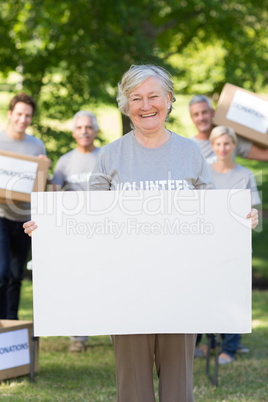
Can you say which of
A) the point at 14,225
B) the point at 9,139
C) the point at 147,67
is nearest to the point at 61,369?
the point at 14,225

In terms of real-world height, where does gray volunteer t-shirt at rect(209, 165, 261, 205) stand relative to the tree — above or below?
below

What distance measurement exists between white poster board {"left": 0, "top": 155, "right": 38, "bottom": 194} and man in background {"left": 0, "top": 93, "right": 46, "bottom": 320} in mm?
261

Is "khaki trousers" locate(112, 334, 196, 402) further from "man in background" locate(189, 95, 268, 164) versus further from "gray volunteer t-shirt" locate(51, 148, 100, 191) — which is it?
"man in background" locate(189, 95, 268, 164)

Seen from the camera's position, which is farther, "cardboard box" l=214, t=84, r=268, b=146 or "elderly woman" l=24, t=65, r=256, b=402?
"cardboard box" l=214, t=84, r=268, b=146

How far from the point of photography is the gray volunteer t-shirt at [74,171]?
493 centimetres

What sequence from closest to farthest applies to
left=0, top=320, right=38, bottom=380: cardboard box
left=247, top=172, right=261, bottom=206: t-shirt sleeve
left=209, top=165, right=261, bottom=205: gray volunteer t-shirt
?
left=0, top=320, right=38, bottom=380: cardboard box → left=247, top=172, right=261, bottom=206: t-shirt sleeve → left=209, top=165, right=261, bottom=205: gray volunteer t-shirt

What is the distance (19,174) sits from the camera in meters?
4.26

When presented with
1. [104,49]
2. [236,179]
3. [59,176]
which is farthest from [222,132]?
[104,49]

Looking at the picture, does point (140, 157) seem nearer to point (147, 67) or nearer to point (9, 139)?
point (147, 67)

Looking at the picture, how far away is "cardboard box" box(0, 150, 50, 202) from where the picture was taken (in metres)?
4.22

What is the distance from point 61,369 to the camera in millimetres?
4605

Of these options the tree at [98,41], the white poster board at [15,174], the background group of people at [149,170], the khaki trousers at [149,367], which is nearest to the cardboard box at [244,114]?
the white poster board at [15,174]

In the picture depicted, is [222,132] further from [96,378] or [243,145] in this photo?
[96,378]

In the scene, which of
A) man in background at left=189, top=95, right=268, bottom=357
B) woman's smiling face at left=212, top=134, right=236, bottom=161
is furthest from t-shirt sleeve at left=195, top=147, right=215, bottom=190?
→ man in background at left=189, top=95, right=268, bottom=357
